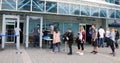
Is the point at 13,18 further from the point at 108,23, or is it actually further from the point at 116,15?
the point at 108,23

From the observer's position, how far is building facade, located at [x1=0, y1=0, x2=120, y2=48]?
54.3 feet

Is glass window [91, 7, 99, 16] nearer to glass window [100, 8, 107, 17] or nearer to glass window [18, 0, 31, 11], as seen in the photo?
glass window [100, 8, 107, 17]

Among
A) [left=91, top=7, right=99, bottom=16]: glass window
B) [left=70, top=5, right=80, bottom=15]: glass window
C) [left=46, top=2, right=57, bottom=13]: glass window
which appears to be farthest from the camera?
[left=91, top=7, right=99, bottom=16]: glass window

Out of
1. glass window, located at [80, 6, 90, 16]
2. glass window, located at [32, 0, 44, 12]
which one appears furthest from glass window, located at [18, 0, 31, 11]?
glass window, located at [80, 6, 90, 16]

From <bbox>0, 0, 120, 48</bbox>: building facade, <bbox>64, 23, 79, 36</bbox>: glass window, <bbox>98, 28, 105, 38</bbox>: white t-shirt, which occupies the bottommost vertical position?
<bbox>98, 28, 105, 38</bbox>: white t-shirt

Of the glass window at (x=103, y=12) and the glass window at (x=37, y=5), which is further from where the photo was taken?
the glass window at (x=103, y=12)

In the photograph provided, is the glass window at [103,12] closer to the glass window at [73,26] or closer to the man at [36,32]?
the glass window at [73,26]

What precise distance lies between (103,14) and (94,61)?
455 inches

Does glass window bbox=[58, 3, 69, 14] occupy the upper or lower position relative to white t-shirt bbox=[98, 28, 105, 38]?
upper

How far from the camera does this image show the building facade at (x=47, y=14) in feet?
54.3

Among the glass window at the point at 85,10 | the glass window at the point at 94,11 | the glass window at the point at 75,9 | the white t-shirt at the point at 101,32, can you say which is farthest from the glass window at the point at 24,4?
the glass window at the point at 94,11

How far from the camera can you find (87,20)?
25797 millimetres

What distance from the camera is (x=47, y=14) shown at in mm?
21078

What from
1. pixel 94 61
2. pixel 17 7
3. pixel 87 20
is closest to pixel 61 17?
pixel 87 20
